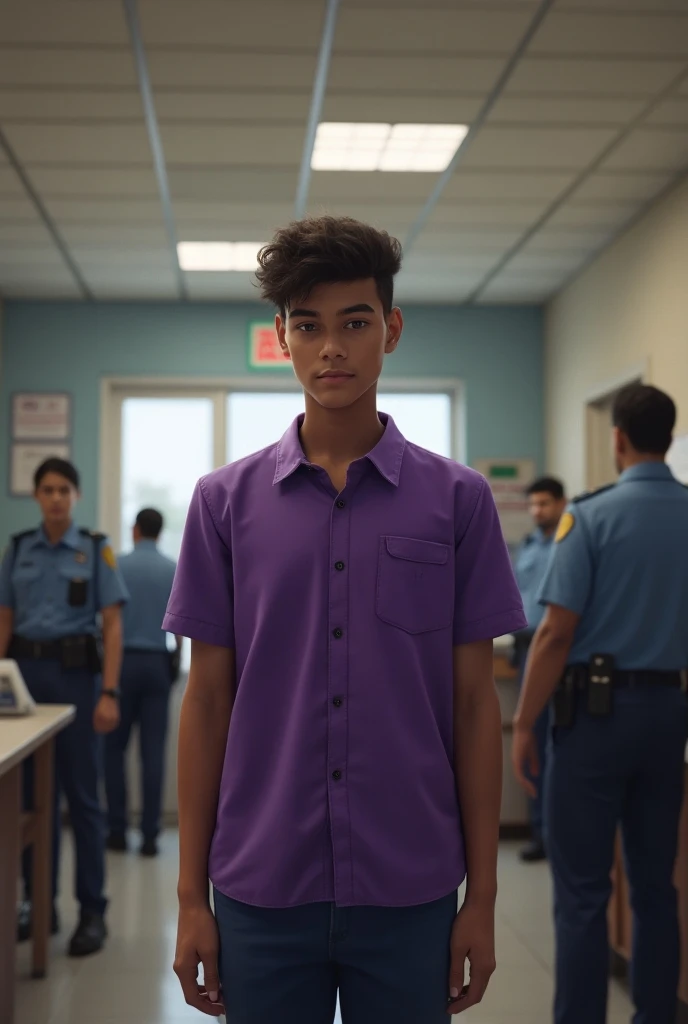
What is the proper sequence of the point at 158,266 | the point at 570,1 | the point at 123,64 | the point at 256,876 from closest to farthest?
1. the point at 256,876
2. the point at 570,1
3. the point at 123,64
4. the point at 158,266

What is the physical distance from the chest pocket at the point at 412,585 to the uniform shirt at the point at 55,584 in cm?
249

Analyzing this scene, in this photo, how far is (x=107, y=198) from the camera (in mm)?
4742

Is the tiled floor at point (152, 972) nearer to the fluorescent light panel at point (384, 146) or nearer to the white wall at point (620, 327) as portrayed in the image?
the white wall at point (620, 327)

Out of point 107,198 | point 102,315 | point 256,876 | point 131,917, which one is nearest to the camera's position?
point 256,876

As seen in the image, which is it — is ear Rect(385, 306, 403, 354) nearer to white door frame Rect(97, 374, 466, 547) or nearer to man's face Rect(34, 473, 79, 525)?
man's face Rect(34, 473, 79, 525)

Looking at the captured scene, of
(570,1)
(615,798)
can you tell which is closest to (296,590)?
(615,798)

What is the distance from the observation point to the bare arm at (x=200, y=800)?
119 cm

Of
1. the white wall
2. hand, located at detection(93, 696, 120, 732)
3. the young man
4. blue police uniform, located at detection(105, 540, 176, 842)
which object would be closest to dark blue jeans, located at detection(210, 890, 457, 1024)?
the young man

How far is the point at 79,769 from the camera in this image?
3.50 meters

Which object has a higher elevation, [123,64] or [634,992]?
[123,64]

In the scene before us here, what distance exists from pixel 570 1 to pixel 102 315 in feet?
13.6

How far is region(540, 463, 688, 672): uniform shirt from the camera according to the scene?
2342 mm

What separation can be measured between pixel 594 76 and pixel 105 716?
2739 mm

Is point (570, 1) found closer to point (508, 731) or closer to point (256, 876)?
point (256, 876)
